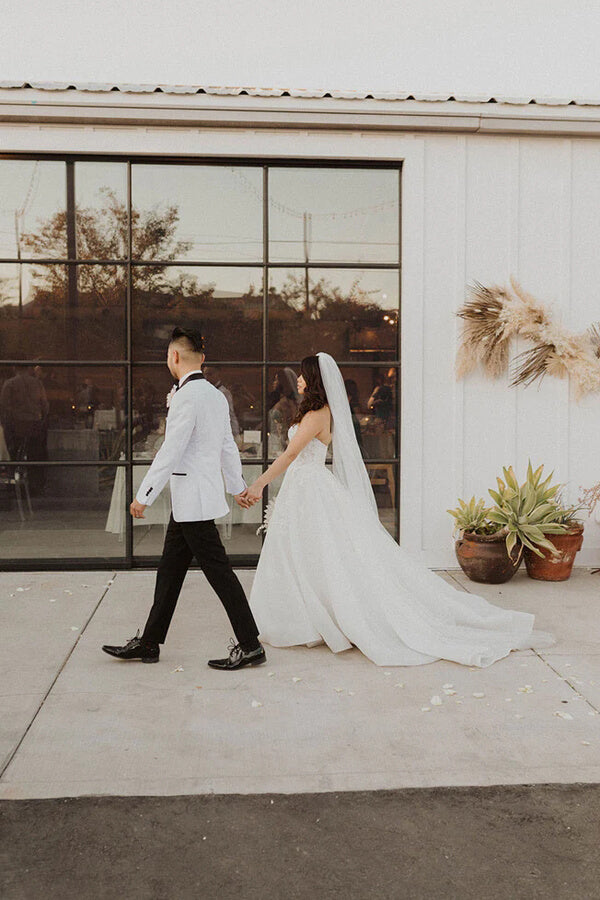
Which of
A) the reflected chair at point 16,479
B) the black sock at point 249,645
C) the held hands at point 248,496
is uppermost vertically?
the held hands at point 248,496

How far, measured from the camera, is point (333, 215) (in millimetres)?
7367

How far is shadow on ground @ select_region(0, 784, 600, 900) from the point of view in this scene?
8.42 ft

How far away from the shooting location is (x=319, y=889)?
2561 millimetres

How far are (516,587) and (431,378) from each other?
6.65ft

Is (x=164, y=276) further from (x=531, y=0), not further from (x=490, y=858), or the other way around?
(x=531, y=0)

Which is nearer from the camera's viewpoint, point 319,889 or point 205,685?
point 319,889

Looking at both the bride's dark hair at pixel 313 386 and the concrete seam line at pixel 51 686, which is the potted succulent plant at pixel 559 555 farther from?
the concrete seam line at pixel 51 686

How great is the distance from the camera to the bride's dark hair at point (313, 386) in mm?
5254

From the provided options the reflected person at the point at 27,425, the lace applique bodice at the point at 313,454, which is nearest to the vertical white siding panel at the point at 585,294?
the lace applique bodice at the point at 313,454

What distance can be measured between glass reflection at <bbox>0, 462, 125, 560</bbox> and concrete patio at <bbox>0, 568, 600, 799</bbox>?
1715mm

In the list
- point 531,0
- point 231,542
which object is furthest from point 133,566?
point 531,0

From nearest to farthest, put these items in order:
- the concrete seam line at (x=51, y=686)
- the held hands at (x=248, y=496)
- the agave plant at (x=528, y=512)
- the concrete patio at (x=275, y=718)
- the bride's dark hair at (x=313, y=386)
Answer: the concrete patio at (x=275, y=718) < the concrete seam line at (x=51, y=686) < the held hands at (x=248, y=496) < the bride's dark hair at (x=313, y=386) < the agave plant at (x=528, y=512)

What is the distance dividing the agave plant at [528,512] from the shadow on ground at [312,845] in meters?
3.54

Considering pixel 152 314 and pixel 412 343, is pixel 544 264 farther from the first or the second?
pixel 152 314
